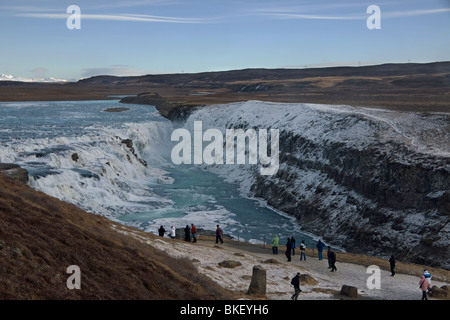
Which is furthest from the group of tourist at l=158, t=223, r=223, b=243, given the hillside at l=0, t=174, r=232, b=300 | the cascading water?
the hillside at l=0, t=174, r=232, b=300

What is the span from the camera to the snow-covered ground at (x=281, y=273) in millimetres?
18359

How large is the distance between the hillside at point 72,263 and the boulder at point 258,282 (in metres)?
1.51

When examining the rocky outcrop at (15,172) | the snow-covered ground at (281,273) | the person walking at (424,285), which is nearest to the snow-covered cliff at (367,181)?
the snow-covered ground at (281,273)

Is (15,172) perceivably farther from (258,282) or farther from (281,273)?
(258,282)

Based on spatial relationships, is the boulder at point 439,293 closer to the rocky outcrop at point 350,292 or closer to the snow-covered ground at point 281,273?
the snow-covered ground at point 281,273

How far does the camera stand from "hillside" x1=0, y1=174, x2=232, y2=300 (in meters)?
12.3

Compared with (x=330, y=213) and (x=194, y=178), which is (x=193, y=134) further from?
(x=330, y=213)

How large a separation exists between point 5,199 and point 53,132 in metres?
39.1

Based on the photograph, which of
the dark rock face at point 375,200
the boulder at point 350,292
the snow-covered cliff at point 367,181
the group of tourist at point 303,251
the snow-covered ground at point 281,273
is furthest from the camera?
the snow-covered cliff at point 367,181

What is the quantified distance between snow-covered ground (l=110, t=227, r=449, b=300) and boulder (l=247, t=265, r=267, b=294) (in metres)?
0.40

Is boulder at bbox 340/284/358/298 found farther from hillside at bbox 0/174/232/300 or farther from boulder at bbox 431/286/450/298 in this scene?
hillside at bbox 0/174/232/300

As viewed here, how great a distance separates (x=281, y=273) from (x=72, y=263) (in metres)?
10.2

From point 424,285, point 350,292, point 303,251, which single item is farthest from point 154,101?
point 424,285
